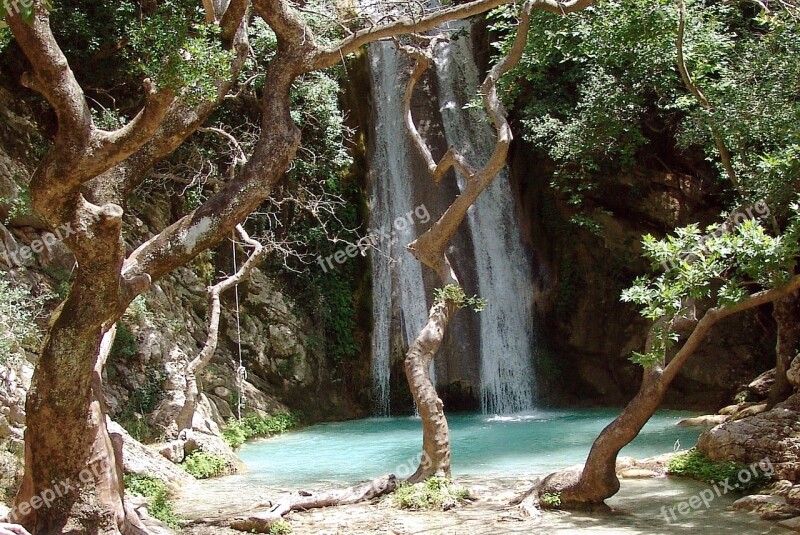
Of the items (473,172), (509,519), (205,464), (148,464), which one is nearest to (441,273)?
(473,172)

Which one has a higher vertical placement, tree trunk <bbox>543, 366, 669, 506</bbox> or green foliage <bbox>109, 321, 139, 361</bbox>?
green foliage <bbox>109, 321, 139, 361</bbox>

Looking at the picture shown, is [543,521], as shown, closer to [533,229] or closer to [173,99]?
[173,99]

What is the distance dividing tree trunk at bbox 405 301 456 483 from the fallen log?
0.40 meters

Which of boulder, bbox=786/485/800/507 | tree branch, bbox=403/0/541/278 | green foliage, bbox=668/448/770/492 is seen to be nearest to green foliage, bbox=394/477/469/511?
tree branch, bbox=403/0/541/278

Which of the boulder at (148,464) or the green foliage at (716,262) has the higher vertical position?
the green foliage at (716,262)

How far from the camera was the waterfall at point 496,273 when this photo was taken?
60.6ft

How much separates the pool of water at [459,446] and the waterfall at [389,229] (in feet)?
6.69

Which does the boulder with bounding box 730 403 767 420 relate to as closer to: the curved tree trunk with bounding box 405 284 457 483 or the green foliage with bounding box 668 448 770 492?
the green foliage with bounding box 668 448 770 492

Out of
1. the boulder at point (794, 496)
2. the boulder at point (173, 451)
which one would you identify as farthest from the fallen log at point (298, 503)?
the boulder at point (794, 496)

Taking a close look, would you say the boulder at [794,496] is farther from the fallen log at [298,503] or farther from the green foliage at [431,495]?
the fallen log at [298,503]

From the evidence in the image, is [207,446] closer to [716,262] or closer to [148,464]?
[148,464]

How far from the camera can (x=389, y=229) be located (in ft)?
66.2

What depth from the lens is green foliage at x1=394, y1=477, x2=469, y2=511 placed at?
26.2ft

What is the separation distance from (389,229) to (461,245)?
197cm
